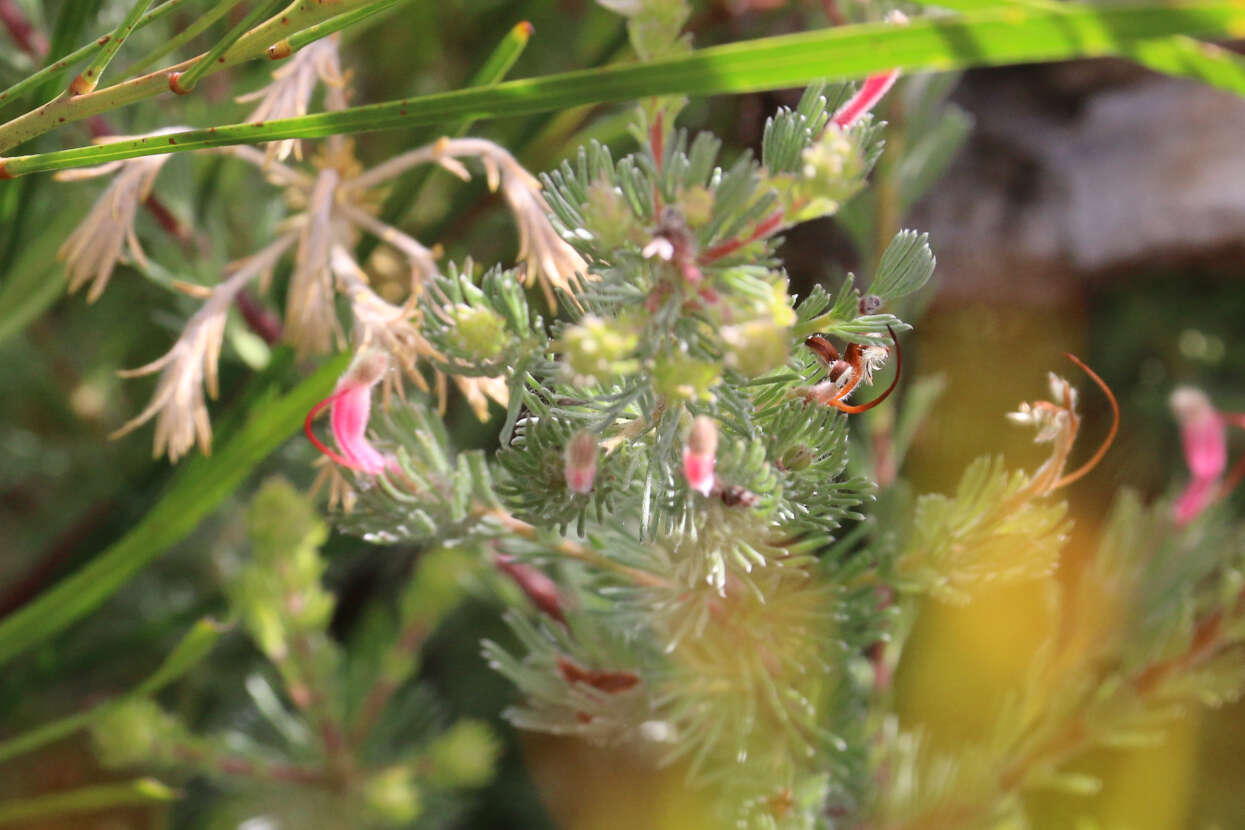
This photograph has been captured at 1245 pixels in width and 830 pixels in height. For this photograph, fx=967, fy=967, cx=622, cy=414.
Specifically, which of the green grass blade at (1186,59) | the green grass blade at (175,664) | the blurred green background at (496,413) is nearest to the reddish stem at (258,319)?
the blurred green background at (496,413)

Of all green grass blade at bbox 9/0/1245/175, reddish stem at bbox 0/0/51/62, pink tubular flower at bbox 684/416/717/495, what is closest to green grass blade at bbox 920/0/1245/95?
green grass blade at bbox 9/0/1245/175

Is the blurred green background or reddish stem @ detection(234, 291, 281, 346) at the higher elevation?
reddish stem @ detection(234, 291, 281, 346)

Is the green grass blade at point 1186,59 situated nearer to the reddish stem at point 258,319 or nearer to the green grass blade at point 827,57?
the green grass blade at point 827,57

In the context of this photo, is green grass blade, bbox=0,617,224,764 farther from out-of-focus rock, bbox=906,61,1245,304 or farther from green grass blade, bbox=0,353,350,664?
out-of-focus rock, bbox=906,61,1245,304

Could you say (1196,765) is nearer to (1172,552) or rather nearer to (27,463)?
(1172,552)

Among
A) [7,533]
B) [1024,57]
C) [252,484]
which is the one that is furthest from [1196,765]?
[7,533]

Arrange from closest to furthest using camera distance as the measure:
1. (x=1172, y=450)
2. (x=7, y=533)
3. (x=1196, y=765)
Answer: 1. (x=1196, y=765)
2. (x=1172, y=450)
3. (x=7, y=533)

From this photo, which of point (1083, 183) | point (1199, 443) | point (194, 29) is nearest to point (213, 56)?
point (194, 29)

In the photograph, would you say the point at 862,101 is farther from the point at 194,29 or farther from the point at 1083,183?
the point at 1083,183
